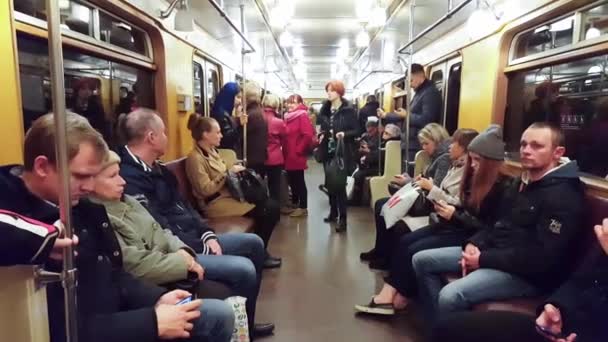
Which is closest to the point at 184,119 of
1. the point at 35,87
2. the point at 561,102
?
the point at 35,87

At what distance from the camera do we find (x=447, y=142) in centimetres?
334

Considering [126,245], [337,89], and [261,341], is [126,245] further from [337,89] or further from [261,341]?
[337,89]

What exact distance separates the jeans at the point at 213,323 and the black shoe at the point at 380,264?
2127 millimetres

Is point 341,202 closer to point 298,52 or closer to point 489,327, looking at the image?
point 489,327

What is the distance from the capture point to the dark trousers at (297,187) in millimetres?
5240

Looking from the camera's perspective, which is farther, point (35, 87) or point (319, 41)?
point (319, 41)

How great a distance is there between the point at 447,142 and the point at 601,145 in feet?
3.49

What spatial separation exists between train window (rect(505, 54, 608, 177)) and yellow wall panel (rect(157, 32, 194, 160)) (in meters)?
2.82

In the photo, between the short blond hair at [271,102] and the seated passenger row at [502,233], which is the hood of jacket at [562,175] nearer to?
the seated passenger row at [502,233]

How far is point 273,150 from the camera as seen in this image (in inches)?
188

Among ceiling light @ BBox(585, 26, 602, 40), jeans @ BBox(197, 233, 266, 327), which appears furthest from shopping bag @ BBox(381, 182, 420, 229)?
ceiling light @ BBox(585, 26, 602, 40)

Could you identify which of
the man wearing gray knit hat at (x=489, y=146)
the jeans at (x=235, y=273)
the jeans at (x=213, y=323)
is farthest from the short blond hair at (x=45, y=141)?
the man wearing gray knit hat at (x=489, y=146)

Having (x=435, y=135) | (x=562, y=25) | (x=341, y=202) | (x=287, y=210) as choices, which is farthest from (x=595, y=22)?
(x=287, y=210)

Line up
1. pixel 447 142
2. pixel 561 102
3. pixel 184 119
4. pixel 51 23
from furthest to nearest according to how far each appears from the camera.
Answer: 1. pixel 184 119
2. pixel 447 142
3. pixel 561 102
4. pixel 51 23
